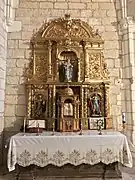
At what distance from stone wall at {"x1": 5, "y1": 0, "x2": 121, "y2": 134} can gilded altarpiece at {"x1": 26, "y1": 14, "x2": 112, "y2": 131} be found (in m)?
0.17

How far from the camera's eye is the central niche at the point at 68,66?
4.20 metres

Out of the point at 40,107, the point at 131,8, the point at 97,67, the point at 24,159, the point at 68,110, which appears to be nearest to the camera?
the point at 24,159

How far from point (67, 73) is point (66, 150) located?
5.36 feet

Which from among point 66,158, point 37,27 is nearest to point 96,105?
point 66,158

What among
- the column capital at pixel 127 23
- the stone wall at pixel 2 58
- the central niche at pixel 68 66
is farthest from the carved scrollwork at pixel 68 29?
the stone wall at pixel 2 58

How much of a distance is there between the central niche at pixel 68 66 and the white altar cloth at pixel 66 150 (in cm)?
141

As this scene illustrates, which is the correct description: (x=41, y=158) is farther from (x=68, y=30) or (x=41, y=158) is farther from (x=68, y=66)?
(x=68, y=30)

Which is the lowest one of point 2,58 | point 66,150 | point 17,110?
point 66,150

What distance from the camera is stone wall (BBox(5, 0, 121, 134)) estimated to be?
4.21 metres

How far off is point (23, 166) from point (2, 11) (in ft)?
9.95

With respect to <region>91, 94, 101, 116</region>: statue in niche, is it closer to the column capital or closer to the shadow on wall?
the shadow on wall

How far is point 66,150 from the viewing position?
3.15 metres

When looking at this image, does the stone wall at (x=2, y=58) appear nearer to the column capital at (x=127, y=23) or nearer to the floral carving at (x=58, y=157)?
the floral carving at (x=58, y=157)

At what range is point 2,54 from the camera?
4117 millimetres
